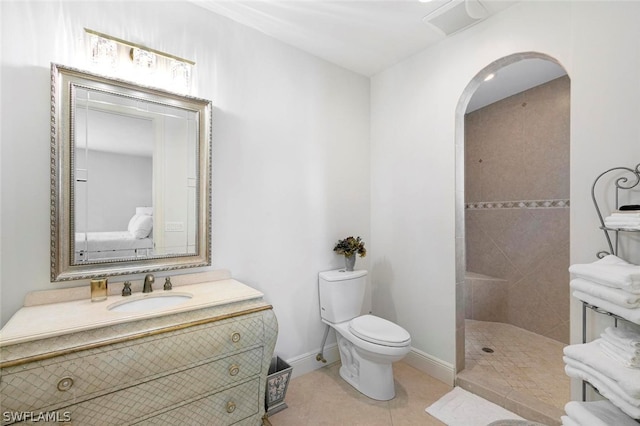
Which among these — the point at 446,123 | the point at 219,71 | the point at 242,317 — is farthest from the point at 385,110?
the point at 242,317

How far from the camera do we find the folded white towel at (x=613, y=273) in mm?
1152

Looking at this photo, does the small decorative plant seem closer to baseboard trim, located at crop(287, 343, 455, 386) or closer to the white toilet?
the white toilet

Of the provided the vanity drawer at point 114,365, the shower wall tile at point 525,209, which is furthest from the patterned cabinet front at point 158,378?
the shower wall tile at point 525,209

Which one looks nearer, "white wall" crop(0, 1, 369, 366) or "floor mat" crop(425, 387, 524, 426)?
"white wall" crop(0, 1, 369, 366)

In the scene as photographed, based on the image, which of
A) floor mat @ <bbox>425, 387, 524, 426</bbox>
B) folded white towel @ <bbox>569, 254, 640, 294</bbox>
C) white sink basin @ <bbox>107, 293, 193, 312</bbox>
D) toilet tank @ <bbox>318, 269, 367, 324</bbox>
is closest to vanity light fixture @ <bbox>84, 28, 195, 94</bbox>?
white sink basin @ <bbox>107, 293, 193, 312</bbox>

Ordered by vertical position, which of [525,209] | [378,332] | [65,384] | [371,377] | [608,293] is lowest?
[371,377]

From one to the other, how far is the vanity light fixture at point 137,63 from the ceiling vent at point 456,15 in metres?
1.66

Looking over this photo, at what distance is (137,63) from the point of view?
5.25 feet

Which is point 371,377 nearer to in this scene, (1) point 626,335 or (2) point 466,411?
(2) point 466,411

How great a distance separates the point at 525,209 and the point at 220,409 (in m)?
3.37

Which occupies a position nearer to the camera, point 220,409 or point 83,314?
point 83,314

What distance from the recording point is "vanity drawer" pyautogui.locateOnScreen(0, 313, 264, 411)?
3.16 feet

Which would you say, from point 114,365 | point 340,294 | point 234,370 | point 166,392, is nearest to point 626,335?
point 340,294

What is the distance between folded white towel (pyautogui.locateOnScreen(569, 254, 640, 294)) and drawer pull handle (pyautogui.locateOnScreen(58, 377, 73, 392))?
2.21 meters
